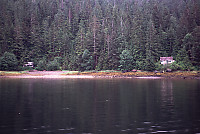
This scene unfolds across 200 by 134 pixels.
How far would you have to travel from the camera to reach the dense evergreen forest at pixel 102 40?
7894 cm

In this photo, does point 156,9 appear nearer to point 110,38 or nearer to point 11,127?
point 110,38

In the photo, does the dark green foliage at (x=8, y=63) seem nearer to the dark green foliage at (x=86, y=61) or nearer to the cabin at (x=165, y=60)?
the dark green foliage at (x=86, y=61)

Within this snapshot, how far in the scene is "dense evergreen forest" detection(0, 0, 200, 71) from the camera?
78.9 metres

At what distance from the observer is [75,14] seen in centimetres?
11706

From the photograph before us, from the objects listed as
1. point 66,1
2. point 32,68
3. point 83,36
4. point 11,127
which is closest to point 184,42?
point 83,36

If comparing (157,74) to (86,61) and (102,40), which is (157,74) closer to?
(86,61)

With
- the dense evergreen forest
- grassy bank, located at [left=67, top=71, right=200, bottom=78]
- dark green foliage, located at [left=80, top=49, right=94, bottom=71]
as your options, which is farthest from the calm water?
dark green foliage, located at [left=80, top=49, right=94, bottom=71]

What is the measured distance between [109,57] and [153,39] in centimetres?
1686

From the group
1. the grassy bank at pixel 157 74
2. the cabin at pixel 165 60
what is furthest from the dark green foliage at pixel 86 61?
the cabin at pixel 165 60

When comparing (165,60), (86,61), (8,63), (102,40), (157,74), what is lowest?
(157,74)

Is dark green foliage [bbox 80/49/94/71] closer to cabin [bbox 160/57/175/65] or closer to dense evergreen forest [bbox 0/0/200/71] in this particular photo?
dense evergreen forest [bbox 0/0/200/71]

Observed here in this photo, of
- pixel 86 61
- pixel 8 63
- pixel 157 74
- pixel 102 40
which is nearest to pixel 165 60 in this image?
pixel 157 74

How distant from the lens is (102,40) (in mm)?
93625

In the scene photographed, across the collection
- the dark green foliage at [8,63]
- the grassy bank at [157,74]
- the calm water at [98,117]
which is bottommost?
the calm water at [98,117]
